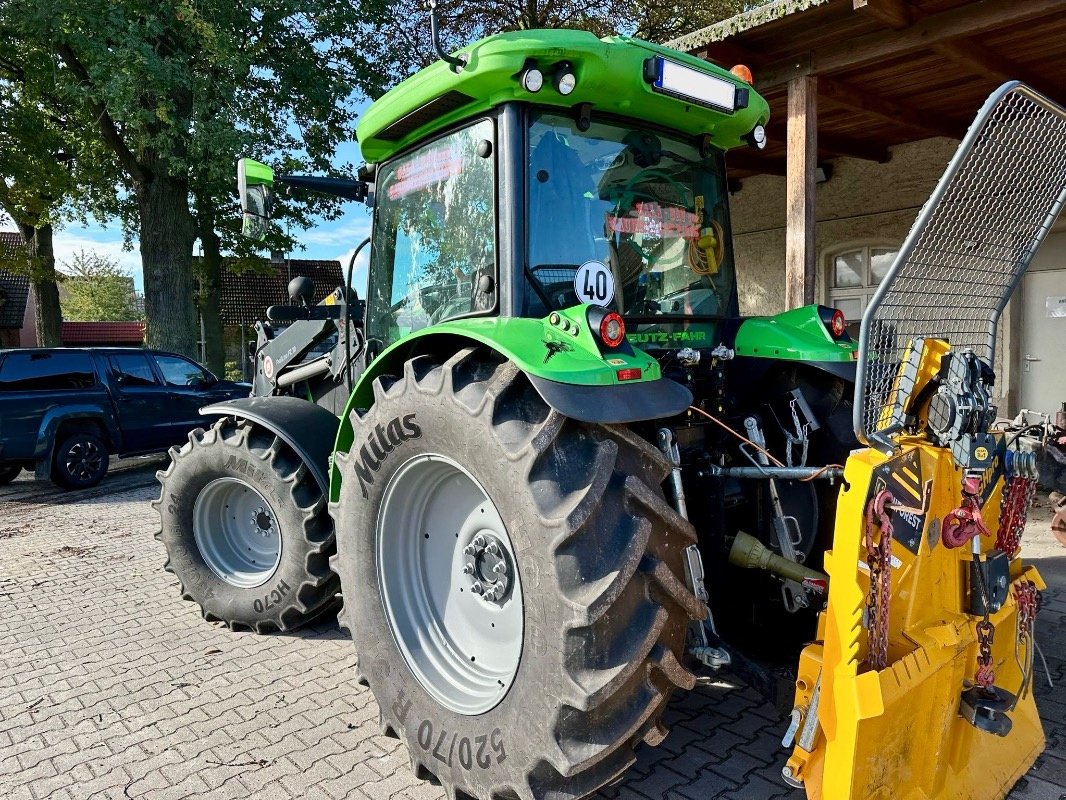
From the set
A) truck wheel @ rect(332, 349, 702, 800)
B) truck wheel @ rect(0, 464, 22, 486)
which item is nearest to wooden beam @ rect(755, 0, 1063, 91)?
truck wheel @ rect(332, 349, 702, 800)

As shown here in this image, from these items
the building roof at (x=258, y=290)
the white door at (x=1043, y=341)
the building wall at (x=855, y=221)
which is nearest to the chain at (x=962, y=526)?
the building wall at (x=855, y=221)

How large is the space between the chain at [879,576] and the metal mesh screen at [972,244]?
20 cm

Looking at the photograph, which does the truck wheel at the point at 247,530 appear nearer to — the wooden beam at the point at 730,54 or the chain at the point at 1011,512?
the chain at the point at 1011,512

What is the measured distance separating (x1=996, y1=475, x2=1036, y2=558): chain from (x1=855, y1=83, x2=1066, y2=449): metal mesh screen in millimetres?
436

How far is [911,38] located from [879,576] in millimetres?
5041

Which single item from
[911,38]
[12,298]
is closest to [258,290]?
[12,298]

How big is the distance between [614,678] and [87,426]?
915 centimetres

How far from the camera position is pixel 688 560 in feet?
7.11

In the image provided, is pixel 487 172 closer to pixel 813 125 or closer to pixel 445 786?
pixel 445 786

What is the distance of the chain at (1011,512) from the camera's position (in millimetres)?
2500

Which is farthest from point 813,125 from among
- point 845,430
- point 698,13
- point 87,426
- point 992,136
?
point 698,13

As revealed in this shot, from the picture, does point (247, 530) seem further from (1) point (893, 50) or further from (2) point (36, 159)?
(2) point (36, 159)

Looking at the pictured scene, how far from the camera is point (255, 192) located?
337 centimetres

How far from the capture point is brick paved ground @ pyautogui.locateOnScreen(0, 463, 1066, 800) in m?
2.56
